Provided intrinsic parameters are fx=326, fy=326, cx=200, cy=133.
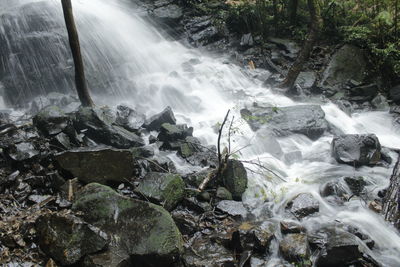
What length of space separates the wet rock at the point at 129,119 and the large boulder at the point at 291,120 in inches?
112

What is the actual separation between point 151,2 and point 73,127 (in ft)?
38.7

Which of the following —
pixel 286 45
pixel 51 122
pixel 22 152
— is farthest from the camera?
pixel 286 45

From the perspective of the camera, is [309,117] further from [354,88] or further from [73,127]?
[73,127]

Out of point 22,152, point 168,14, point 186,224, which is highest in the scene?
point 22,152

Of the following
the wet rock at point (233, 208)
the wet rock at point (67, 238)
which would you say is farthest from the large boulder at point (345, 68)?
the wet rock at point (67, 238)

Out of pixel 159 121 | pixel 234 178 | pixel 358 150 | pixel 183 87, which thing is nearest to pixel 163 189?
pixel 234 178

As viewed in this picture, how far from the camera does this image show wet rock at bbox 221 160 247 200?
241 inches

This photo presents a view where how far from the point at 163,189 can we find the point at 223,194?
1173 millimetres

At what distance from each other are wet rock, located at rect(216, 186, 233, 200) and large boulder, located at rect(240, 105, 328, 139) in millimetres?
2919

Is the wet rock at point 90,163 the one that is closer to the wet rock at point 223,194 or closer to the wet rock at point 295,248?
the wet rock at point 223,194

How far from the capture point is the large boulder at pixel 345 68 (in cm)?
1127

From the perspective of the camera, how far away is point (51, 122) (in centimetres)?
659

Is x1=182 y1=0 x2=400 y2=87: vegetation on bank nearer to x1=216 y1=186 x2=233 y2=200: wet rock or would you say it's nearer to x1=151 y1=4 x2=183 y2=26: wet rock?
x1=151 y1=4 x2=183 y2=26: wet rock

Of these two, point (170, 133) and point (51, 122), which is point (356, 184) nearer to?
point (170, 133)
